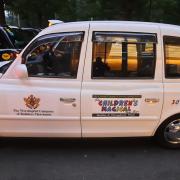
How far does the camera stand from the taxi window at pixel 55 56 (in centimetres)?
507

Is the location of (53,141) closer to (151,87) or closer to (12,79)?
(12,79)

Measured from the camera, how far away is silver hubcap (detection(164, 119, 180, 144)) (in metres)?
5.48

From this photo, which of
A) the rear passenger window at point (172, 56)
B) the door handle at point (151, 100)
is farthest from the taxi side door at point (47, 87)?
the rear passenger window at point (172, 56)

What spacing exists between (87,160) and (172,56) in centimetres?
173

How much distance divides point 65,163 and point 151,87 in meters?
1.45

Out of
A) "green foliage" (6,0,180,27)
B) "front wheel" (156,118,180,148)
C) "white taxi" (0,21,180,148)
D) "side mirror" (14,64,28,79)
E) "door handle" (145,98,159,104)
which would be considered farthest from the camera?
"green foliage" (6,0,180,27)

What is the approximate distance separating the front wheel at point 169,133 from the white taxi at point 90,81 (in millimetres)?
275

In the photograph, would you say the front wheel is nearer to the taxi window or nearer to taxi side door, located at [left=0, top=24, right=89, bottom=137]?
taxi side door, located at [left=0, top=24, right=89, bottom=137]

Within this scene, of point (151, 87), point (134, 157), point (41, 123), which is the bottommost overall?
point (134, 157)

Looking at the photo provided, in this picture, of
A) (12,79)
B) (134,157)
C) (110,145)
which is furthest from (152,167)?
(12,79)

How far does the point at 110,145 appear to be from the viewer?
18.8ft

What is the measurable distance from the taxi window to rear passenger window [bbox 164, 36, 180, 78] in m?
1.12

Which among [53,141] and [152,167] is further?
[53,141]

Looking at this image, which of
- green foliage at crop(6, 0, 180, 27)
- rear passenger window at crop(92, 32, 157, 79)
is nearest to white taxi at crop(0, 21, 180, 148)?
rear passenger window at crop(92, 32, 157, 79)
